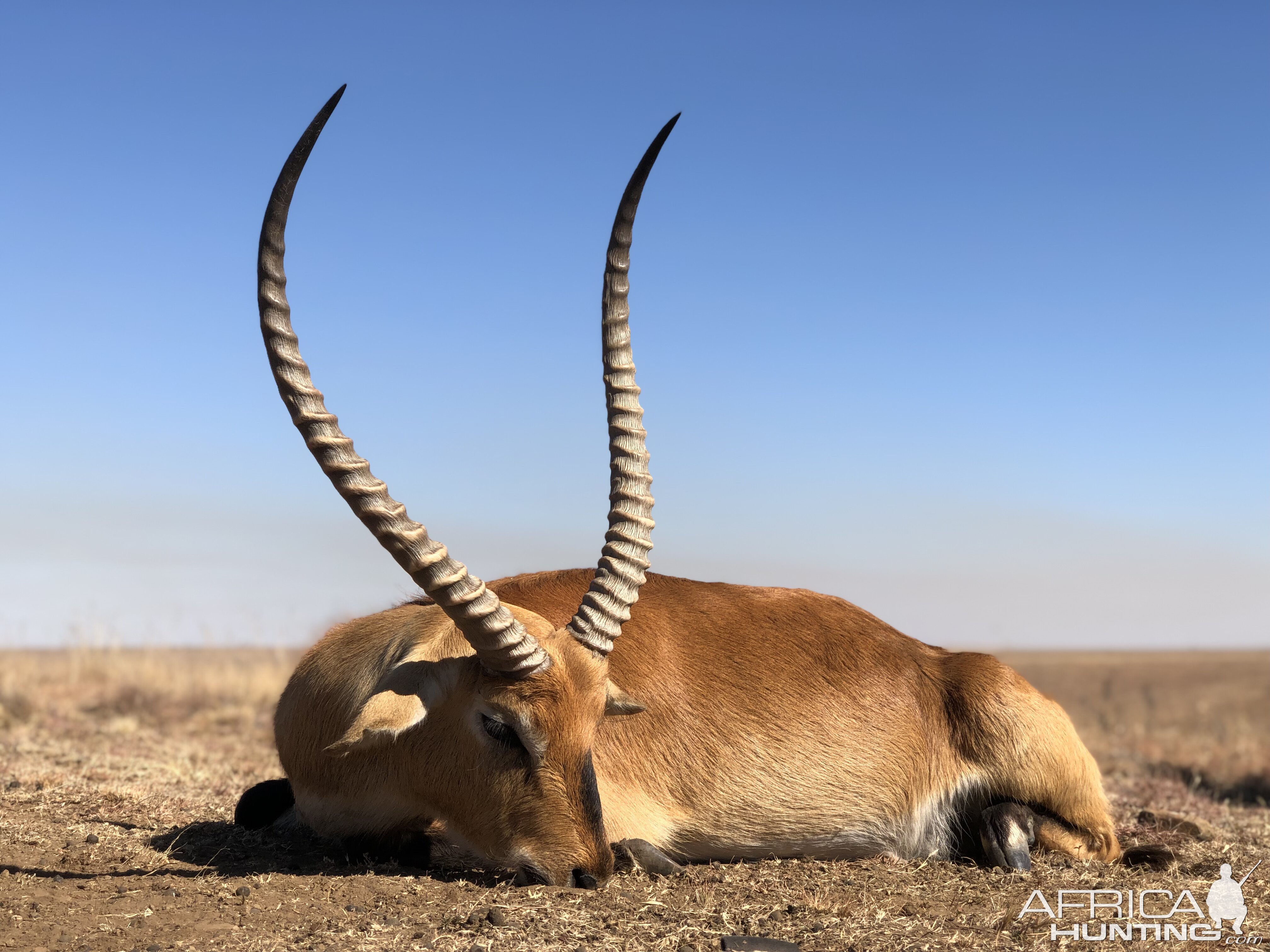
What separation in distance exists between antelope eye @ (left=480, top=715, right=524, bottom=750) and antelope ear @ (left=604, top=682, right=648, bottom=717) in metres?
0.52

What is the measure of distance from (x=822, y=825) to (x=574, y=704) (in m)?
1.94

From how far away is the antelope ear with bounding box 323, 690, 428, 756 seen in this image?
459cm

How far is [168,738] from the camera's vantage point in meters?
11.4

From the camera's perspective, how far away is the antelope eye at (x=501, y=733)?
4918mm

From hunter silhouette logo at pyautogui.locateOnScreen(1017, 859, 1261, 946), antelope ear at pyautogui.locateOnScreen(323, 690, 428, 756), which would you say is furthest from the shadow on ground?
hunter silhouette logo at pyautogui.locateOnScreen(1017, 859, 1261, 946)

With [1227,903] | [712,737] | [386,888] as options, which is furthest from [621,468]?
[1227,903]


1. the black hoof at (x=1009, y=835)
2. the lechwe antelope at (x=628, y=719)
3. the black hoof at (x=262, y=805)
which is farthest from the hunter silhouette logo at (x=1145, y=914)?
the black hoof at (x=262, y=805)

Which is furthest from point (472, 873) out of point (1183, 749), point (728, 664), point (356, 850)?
point (1183, 749)

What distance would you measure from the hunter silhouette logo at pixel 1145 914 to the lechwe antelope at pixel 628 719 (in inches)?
23.3

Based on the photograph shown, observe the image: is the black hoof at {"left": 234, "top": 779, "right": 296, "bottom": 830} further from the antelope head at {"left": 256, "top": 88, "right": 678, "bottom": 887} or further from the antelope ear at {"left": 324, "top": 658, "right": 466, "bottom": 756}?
the antelope ear at {"left": 324, "top": 658, "right": 466, "bottom": 756}

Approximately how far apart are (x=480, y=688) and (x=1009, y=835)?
311 cm

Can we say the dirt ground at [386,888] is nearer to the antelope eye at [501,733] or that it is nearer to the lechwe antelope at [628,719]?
the lechwe antelope at [628,719]

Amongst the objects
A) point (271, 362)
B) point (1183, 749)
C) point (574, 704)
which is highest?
point (271, 362)

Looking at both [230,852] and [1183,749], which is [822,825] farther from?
[1183,749]
